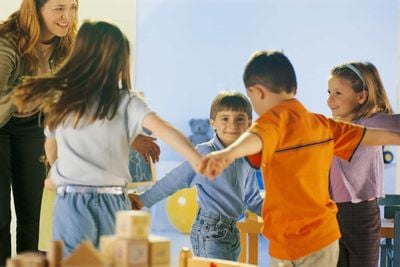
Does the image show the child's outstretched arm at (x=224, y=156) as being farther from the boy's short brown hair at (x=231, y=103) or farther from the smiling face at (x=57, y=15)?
the smiling face at (x=57, y=15)

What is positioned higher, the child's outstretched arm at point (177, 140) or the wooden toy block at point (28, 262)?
the child's outstretched arm at point (177, 140)

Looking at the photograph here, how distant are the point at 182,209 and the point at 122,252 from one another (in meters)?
5.11

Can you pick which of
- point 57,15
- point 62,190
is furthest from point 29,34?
point 62,190

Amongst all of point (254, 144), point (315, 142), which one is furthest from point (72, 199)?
point (315, 142)

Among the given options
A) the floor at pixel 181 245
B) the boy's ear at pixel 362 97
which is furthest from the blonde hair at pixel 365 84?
the floor at pixel 181 245

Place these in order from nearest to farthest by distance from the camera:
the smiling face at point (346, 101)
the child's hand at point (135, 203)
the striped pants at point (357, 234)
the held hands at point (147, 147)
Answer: the held hands at point (147, 147), the child's hand at point (135, 203), the striped pants at point (357, 234), the smiling face at point (346, 101)

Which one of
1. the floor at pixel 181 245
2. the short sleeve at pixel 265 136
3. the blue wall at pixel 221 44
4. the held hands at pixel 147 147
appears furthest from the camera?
the blue wall at pixel 221 44

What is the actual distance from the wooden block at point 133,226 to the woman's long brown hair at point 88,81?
685 millimetres

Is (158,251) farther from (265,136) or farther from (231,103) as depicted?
(231,103)

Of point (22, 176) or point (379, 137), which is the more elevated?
point (379, 137)

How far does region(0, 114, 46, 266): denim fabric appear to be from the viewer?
3109 millimetres

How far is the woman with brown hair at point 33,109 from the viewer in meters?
2.99

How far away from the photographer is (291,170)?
2289 mm

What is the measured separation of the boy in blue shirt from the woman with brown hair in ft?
1.74
